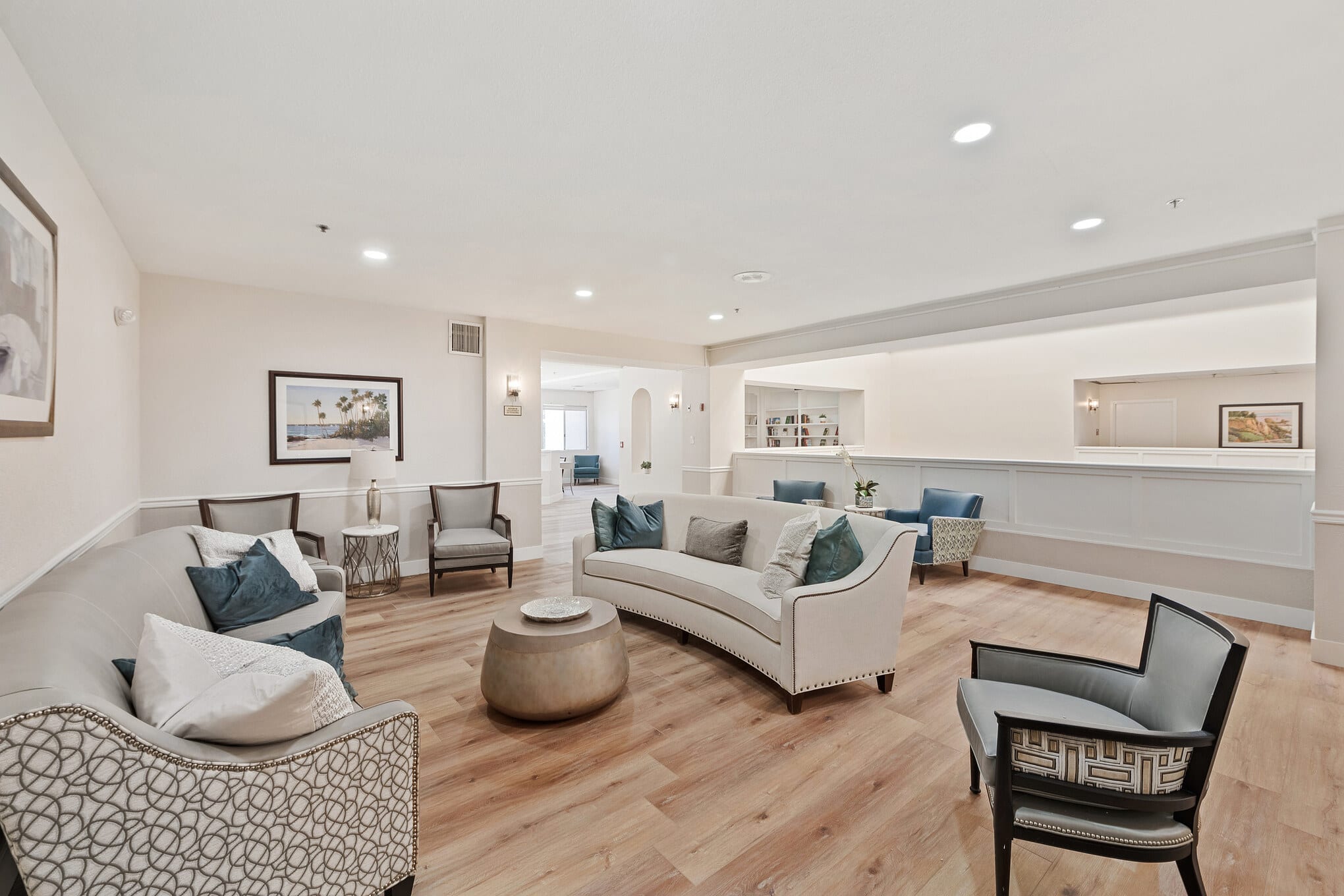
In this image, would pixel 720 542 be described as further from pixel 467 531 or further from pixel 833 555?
pixel 467 531

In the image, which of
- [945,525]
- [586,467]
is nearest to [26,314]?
[945,525]

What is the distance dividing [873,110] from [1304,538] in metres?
4.46

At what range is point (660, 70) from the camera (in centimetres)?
187

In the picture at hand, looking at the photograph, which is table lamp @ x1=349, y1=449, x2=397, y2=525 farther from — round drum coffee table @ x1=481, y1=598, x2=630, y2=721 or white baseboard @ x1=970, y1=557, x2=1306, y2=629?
white baseboard @ x1=970, y1=557, x2=1306, y2=629

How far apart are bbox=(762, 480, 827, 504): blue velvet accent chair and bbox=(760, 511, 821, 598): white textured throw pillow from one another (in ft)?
11.2

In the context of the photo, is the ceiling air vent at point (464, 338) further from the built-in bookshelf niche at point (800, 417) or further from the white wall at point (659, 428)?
the built-in bookshelf niche at point (800, 417)

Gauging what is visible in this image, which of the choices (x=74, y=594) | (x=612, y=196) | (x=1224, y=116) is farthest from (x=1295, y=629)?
(x=74, y=594)

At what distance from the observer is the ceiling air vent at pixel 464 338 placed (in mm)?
5496

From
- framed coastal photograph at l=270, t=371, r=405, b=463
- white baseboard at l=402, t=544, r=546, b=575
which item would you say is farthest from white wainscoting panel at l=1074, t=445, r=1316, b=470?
framed coastal photograph at l=270, t=371, r=405, b=463

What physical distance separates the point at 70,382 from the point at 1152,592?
5713mm

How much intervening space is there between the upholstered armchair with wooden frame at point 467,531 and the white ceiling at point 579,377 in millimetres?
5310

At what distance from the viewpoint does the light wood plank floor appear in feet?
5.75

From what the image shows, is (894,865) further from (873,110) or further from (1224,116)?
(1224,116)

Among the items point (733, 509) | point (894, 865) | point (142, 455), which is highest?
point (142, 455)
